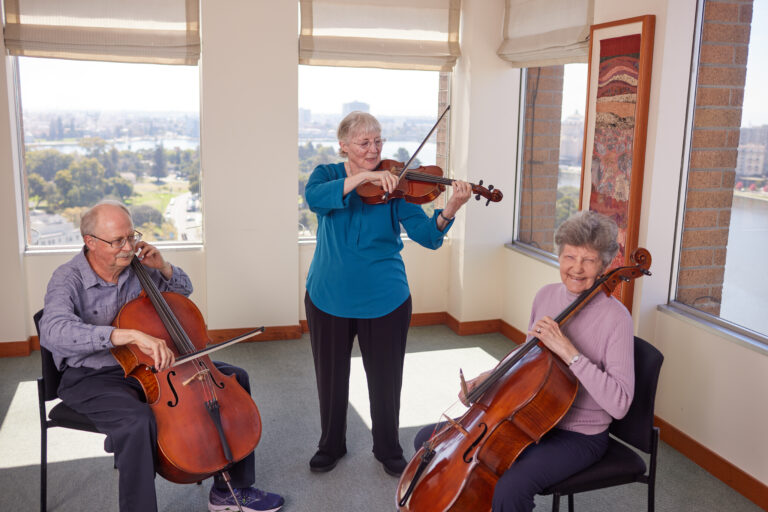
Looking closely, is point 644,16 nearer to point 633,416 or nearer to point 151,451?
point 633,416

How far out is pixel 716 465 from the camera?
9.46 ft

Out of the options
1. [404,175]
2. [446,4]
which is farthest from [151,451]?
[446,4]

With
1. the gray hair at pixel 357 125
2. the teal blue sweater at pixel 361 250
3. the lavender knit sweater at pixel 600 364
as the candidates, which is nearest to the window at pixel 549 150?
the teal blue sweater at pixel 361 250

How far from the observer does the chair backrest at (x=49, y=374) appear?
7.73 ft

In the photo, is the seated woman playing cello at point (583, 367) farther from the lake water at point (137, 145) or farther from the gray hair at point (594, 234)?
the lake water at point (137, 145)

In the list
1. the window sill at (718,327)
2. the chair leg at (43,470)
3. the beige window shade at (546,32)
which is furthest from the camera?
the beige window shade at (546,32)

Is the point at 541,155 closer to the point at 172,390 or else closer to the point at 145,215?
the point at 145,215

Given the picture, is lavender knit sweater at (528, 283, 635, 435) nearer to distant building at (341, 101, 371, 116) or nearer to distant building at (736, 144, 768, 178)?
distant building at (736, 144, 768, 178)

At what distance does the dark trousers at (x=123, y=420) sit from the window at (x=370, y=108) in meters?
2.40

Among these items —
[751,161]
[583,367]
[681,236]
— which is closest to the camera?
[583,367]

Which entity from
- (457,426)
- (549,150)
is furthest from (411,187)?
(549,150)

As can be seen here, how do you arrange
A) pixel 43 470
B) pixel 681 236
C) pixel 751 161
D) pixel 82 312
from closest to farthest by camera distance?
pixel 82 312 < pixel 43 470 < pixel 751 161 < pixel 681 236

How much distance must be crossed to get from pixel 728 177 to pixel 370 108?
Result: 2433mm

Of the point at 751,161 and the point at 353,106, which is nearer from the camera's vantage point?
the point at 751,161
